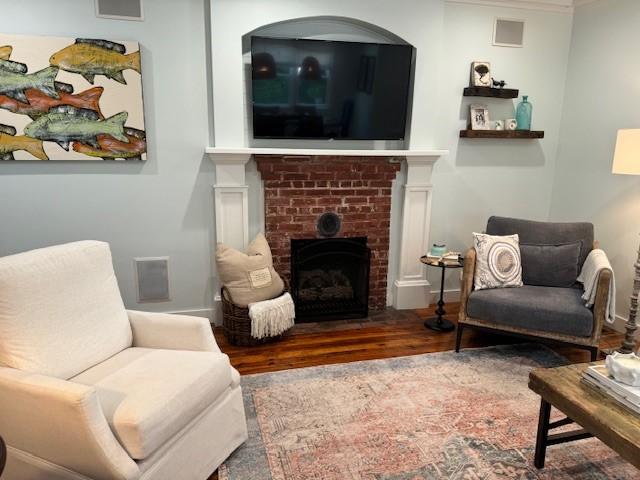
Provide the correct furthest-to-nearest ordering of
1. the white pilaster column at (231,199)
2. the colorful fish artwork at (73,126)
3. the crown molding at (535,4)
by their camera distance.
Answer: the crown molding at (535,4)
the white pilaster column at (231,199)
the colorful fish artwork at (73,126)

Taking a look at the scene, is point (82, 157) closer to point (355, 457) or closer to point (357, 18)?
point (357, 18)

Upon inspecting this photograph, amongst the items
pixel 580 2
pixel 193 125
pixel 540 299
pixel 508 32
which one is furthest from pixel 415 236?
pixel 580 2

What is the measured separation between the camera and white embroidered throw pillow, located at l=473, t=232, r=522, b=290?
10.3 ft

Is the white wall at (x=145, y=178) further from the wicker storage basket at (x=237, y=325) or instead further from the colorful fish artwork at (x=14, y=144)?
the wicker storage basket at (x=237, y=325)

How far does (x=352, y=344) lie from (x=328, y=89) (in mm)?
1888

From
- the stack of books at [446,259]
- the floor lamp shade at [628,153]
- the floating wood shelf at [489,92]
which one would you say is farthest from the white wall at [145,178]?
the floor lamp shade at [628,153]

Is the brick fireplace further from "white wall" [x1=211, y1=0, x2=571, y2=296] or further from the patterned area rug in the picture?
the patterned area rug

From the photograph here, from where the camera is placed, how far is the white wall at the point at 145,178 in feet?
9.88

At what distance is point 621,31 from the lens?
11.3 feet

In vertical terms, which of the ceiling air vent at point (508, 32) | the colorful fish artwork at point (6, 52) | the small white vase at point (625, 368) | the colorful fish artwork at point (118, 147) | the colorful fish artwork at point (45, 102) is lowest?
the small white vase at point (625, 368)

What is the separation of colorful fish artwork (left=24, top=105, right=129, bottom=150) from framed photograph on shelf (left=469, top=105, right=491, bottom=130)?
272 cm

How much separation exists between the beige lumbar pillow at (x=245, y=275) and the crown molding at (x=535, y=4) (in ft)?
8.44

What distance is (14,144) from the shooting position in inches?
116

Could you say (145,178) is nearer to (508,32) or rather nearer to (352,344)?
(352,344)
